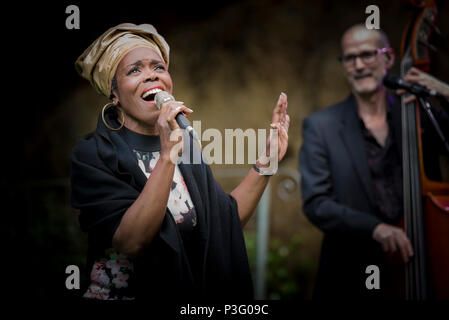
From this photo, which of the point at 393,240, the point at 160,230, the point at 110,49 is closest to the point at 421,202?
the point at 393,240

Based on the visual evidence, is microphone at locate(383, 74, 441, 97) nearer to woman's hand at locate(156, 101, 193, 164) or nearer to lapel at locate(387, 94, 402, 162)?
lapel at locate(387, 94, 402, 162)

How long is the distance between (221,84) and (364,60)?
75.6 inches

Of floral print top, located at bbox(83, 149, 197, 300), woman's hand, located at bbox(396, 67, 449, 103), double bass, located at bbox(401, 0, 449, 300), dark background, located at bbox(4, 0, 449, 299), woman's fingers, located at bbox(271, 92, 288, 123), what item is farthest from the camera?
dark background, located at bbox(4, 0, 449, 299)

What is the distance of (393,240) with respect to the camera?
6.18 feet

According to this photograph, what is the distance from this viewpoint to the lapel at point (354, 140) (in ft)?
6.85

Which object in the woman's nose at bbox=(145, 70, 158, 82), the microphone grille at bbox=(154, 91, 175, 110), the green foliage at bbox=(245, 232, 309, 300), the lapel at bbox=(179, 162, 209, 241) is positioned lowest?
the green foliage at bbox=(245, 232, 309, 300)

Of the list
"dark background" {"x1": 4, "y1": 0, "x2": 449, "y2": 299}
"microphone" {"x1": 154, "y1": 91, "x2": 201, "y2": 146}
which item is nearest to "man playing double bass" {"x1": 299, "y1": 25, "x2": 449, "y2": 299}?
"microphone" {"x1": 154, "y1": 91, "x2": 201, "y2": 146}

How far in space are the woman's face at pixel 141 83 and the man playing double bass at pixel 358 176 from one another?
42.8 inches

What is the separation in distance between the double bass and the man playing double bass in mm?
92

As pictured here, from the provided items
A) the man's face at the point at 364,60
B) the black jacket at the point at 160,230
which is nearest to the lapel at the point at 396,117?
the man's face at the point at 364,60

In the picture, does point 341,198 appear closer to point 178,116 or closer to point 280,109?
point 280,109

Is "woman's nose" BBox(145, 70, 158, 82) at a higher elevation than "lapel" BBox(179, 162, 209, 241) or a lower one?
higher

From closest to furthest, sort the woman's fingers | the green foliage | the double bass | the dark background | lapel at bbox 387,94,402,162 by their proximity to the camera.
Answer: the woman's fingers, the double bass, lapel at bbox 387,94,402,162, the dark background, the green foliage

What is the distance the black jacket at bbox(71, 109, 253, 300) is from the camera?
1236 mm
